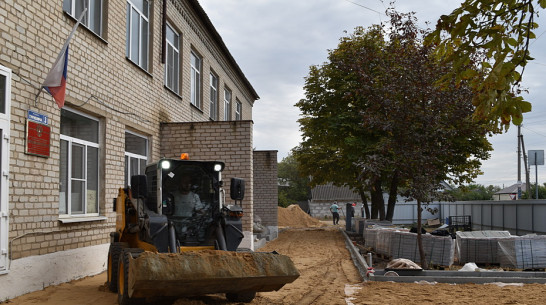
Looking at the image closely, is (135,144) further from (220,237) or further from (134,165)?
(220,237)

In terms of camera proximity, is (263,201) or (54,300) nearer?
(54,300)

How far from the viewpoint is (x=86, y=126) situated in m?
11.0

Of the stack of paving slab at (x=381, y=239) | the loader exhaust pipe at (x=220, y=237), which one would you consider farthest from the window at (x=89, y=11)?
the stack of paving slab at (x=381, y=239)

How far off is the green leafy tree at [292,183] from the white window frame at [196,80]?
46396 mm

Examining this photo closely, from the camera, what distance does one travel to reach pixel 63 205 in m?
10.0

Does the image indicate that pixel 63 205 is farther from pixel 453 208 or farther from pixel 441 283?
pixel 453 208

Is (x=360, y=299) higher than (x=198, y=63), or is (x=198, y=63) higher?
(x=198, y=63)

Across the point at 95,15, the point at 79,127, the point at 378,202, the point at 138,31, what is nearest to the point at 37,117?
Result: the point at 79,127

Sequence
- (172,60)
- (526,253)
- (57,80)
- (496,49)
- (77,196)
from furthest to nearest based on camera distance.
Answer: (172,60)
(526,253)
(77,196)
(57,80)
(496,49)

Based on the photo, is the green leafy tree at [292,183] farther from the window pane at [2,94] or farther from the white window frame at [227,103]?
the window pane at [2,94]

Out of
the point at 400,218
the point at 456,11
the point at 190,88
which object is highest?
the point at 190,88

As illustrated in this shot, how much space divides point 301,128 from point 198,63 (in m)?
12.2

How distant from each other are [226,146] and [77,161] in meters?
4.42

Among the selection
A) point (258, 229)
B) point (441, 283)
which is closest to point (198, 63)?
point (258, 229)
